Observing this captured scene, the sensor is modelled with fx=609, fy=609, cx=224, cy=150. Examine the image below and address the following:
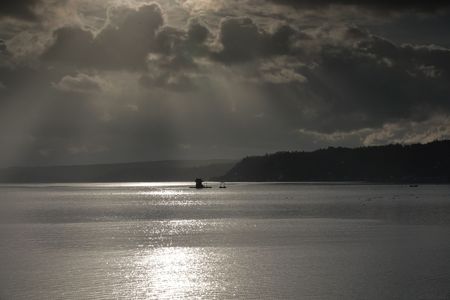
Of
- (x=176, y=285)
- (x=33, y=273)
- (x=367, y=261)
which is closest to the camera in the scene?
(x=176, y=285)

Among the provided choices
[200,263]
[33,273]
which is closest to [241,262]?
[200,263]

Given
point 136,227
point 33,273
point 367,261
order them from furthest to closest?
point 136,227 < point 367,261 < point 33,273

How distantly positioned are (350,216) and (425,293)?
283 ft

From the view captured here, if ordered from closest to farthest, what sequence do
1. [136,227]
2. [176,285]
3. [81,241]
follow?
[176,285] → [81,241] → [136,227]

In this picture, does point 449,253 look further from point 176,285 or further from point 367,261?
point 176,285

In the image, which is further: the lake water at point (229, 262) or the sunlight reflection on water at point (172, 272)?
the sunlight reflection on water at point (172, 272)

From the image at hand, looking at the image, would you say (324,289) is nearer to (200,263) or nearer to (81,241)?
(200,263)

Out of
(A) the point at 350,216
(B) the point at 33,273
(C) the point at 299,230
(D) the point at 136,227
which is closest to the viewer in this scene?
(B) the point at 33,273

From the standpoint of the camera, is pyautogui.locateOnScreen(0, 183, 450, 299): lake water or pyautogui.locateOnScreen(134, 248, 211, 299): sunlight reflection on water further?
pyautogui.locateOnScreen(134, 248, 211, 299): sunlight reflection on water

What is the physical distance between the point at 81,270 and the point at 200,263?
39.4 feet

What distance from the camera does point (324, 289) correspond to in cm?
4816

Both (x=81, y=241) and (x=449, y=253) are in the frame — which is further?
(x=81, y=241)

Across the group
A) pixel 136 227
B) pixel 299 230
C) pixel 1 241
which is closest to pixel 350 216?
pixel 299 230

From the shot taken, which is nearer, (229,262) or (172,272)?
(172,272)
